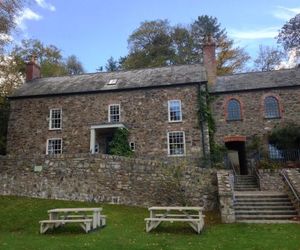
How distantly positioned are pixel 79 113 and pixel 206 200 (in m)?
12.0

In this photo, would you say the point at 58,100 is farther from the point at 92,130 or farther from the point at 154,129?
the point at 154,129

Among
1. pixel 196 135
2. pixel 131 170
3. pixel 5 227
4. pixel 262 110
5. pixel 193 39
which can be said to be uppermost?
pixel 193 39

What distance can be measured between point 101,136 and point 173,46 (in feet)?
70.7

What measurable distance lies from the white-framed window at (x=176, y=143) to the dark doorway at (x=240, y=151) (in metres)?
3.42

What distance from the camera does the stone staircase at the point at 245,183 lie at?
55.5 feet

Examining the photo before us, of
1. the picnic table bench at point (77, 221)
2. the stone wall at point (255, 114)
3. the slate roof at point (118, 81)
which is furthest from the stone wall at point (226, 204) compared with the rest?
the slate roof at point (118, 81)

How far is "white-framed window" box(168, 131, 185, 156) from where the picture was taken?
68.1 feet

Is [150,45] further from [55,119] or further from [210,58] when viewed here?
[55,119]

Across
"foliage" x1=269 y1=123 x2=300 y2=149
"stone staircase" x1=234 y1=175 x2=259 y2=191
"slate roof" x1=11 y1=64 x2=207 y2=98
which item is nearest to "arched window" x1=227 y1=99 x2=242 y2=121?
"foliage" x1=269 y1=123 x2=300 y2=149

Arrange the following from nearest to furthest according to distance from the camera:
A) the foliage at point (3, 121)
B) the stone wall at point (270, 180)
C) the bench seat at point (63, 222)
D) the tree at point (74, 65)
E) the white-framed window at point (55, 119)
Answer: the bench seat at point (63, 222) → the stone wall at point (270, 180) → the white-framed window at point (55, 119) → the foliage at point (3, 121) → the tree at point (74, 65)

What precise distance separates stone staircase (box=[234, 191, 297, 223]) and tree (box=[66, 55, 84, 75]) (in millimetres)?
36898

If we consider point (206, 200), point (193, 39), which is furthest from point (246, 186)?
point (193, 39)

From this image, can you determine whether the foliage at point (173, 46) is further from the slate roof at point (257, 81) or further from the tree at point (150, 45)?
the slate roof at point (257, 81)

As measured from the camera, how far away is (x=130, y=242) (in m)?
8.34
